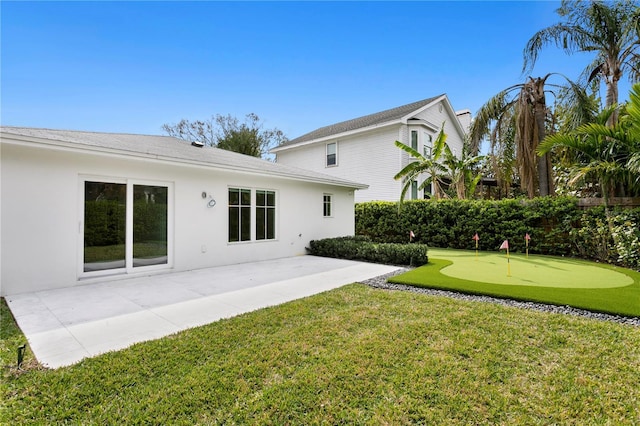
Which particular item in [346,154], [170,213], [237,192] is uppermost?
[346,154]

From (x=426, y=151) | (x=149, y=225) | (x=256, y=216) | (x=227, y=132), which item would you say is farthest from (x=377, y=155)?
(x=227, y=132)

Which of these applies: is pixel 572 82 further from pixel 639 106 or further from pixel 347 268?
pixel 347 268

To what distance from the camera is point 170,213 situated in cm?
810

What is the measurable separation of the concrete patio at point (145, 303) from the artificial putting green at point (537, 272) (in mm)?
2262

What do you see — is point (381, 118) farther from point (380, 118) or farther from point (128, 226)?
point (128, 226)

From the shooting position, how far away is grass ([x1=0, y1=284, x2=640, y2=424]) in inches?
102

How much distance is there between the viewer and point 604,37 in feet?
38.3

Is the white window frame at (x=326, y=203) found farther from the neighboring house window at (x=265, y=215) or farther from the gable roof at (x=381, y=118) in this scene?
the gable roof at (x=381, y=118)

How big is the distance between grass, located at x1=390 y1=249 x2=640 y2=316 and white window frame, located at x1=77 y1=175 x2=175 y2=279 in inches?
231

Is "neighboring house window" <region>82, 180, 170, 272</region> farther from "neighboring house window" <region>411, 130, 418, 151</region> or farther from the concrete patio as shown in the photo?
"neighboring house window" <region>411, 130, 418, 151</region>

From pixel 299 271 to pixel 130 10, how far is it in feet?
30.1

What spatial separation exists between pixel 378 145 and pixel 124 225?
14623 mm

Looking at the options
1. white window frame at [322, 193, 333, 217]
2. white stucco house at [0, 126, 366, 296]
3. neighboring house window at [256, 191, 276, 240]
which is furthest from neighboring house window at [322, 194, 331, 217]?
neighboring house window at [256, 191, 276, 240]

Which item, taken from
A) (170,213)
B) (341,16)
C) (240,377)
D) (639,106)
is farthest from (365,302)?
(341,16)
